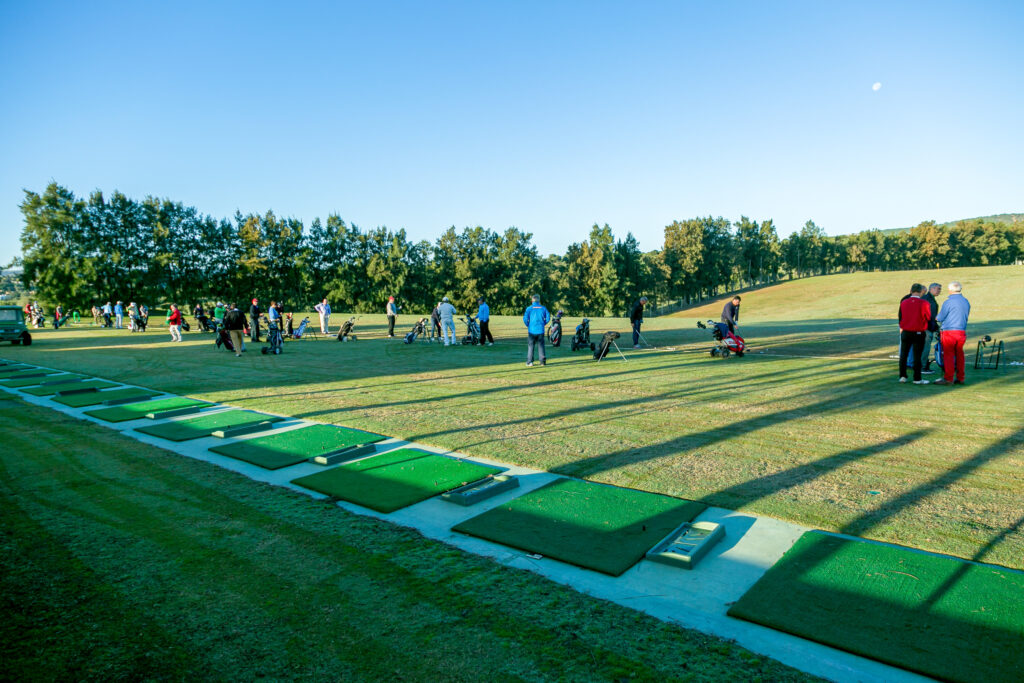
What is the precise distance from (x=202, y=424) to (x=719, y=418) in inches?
310

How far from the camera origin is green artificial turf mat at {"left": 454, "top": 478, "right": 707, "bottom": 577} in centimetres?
405

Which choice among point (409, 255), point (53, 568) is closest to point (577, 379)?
point (53, 568)

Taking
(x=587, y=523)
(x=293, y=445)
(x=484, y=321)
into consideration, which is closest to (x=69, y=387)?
(x=293, y=445)

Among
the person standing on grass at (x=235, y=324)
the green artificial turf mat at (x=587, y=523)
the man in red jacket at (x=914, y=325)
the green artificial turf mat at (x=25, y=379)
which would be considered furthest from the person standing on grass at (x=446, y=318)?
the green artificial turf mat at (x=587, y=523)

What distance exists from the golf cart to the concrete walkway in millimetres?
29211

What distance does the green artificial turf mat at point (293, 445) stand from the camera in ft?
21.7

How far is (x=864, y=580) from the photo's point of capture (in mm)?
3568

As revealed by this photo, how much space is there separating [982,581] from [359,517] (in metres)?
4.48

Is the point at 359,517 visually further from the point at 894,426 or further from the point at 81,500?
the point at 894,426

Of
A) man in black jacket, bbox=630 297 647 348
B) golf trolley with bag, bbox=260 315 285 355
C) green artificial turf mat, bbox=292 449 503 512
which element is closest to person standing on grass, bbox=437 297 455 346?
golf trolley with bag, bbox=260 315 285 355

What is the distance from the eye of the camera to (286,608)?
3375mm

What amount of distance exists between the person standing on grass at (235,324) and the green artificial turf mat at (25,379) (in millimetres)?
4778

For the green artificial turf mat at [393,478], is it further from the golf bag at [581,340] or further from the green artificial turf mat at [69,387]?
the golf bag at [581,340]

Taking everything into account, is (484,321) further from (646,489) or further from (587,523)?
(587,523)
